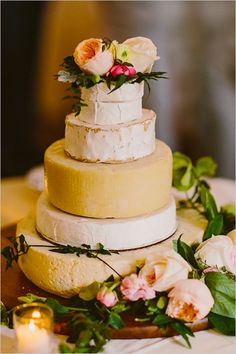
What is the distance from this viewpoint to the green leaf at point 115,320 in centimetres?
203

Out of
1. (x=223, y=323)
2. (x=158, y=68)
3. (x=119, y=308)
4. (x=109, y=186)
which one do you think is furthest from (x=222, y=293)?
(x=158, y=68)

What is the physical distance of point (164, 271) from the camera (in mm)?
2088

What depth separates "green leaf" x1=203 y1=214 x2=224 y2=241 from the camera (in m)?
2.43

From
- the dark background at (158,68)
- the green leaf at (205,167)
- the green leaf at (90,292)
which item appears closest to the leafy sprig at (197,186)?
the green leaf at (205,167)

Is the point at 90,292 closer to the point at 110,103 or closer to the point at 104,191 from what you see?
the point at 104,191

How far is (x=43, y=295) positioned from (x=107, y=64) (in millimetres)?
761

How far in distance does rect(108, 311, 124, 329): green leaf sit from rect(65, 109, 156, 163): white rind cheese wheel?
48cm

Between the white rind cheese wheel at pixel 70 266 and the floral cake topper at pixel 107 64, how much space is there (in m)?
0.46

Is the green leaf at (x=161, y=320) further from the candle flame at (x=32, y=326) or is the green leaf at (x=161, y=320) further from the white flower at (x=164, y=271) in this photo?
the candle flame at (x=32, y=326)

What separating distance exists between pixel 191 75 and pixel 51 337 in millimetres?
3094

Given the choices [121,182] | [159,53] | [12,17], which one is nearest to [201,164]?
[121,182]

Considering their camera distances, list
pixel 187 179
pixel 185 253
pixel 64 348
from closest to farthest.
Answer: pixel 64 348
pixel 185 253
pixel 187 179

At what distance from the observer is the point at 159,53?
4.41 metres

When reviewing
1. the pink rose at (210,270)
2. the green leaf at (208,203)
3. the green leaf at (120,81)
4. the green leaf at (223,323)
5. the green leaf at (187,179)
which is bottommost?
the green leaf at (223,323)
